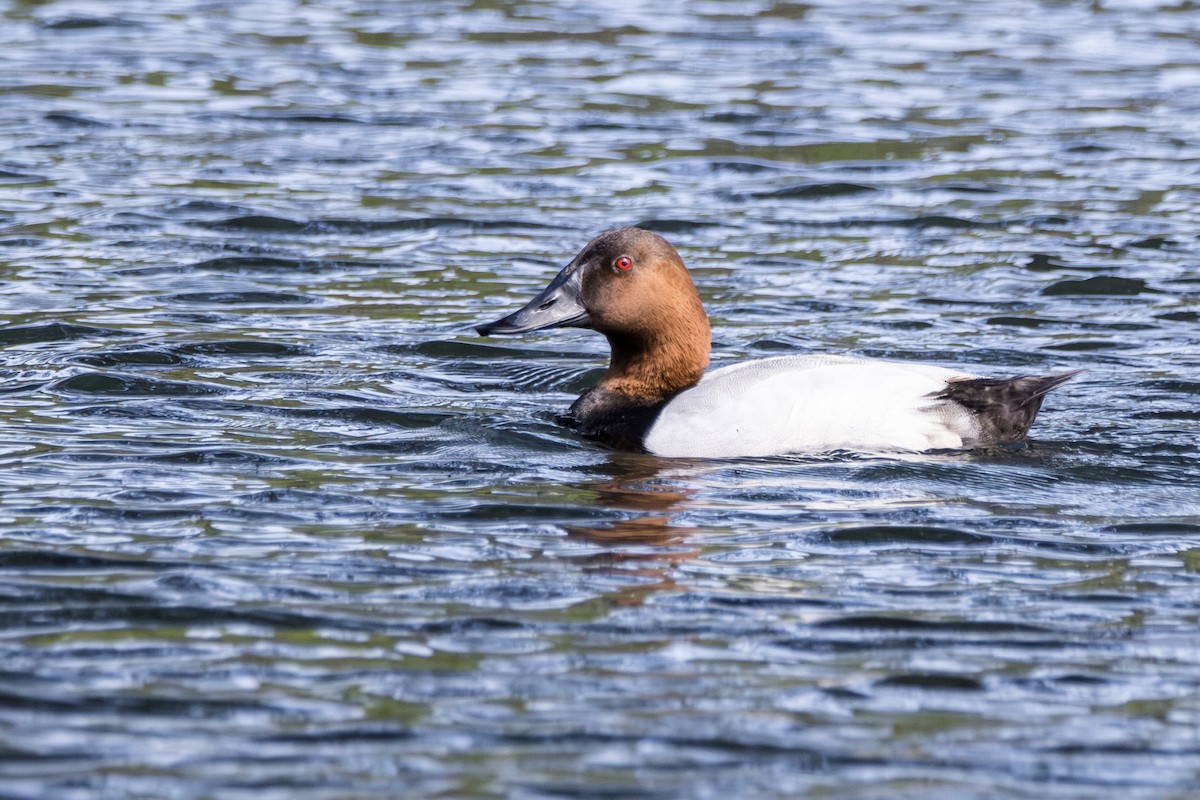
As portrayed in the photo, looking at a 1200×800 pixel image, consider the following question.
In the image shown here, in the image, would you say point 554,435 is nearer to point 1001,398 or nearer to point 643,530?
point 643,530

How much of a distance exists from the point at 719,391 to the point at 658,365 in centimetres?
63

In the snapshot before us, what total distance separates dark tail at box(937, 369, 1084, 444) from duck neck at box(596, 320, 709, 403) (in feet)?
3.94

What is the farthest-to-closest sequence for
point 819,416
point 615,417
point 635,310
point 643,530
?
1. point 635,310
2. point 615,417
3. point 819,416
4. point 643,530

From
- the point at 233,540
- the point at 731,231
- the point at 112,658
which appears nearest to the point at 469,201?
the point at 731,231

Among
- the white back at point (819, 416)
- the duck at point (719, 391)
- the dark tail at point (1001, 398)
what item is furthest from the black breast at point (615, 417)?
the dark tail at point (1001, 398)

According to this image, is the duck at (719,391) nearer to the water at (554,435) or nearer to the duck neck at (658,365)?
the duck neck at (658,365)

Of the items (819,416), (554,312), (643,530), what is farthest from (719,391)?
(643,530)

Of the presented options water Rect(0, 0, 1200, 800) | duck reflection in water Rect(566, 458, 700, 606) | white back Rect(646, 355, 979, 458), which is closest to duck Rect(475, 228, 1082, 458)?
white back Rect(646, 355, 979, 458)

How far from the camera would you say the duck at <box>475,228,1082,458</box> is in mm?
7348

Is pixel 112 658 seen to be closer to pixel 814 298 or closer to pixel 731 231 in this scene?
pixel 814 298

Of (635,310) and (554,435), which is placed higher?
(635,310)

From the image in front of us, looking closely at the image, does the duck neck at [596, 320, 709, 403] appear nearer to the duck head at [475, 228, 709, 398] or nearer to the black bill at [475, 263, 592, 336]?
the duck head at [475, 228, 709, 398]

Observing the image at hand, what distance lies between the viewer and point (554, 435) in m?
7.91

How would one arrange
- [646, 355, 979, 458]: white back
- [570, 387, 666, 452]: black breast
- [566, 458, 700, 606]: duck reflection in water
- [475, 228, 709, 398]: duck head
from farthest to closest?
1. [475, 228, 709, 398]: duck head
2. [570, 387, 666, 452]: black breast
3. [646, 355, 979, 458]: white back
4. [566, 458, 700, 606]: duck reflection in water
